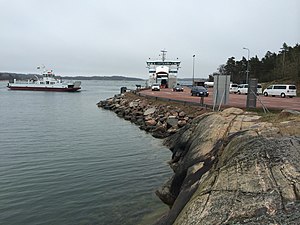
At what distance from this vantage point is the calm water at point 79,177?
9.20 meters

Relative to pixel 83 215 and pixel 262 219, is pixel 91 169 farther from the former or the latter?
pixel 262 219

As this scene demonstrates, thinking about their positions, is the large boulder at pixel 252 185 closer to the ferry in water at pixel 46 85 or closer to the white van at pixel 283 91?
the white van at pixel 283 91

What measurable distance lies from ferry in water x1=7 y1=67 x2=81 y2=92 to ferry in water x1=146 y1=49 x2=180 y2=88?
85.0 feet

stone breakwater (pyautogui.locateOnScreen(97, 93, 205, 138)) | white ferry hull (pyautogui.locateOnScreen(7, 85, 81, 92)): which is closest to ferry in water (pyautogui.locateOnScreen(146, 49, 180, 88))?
white ferry hull (pyautogui.locateOnScreen(7, 85, 81, 92))

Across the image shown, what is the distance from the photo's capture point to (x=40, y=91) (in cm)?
8831

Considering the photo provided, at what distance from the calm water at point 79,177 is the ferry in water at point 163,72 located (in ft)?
192

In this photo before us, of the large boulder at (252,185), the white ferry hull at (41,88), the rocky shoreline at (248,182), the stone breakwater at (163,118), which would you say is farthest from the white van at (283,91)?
the white ferry hull at (41,88)

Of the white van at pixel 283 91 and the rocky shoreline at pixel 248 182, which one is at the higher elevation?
the white van at pixel 283 91

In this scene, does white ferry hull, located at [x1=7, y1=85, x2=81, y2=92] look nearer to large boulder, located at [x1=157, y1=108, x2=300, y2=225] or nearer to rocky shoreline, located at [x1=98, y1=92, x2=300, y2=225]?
rocky shoreline, located at [x1=98, y1=92, x2=300, y2=225]

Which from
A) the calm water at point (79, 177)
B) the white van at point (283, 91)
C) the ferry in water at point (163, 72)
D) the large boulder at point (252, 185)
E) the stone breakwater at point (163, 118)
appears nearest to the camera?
the large boulder at point (252, 185)

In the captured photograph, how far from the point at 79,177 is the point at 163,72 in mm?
71139

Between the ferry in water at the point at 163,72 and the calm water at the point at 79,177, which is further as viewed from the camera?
the ferry in water at the point at 163,72

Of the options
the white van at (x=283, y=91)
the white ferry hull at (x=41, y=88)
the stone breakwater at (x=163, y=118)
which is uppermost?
the white van at (x=283, y=91)

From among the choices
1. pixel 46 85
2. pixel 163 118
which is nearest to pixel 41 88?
pixel 46 85
